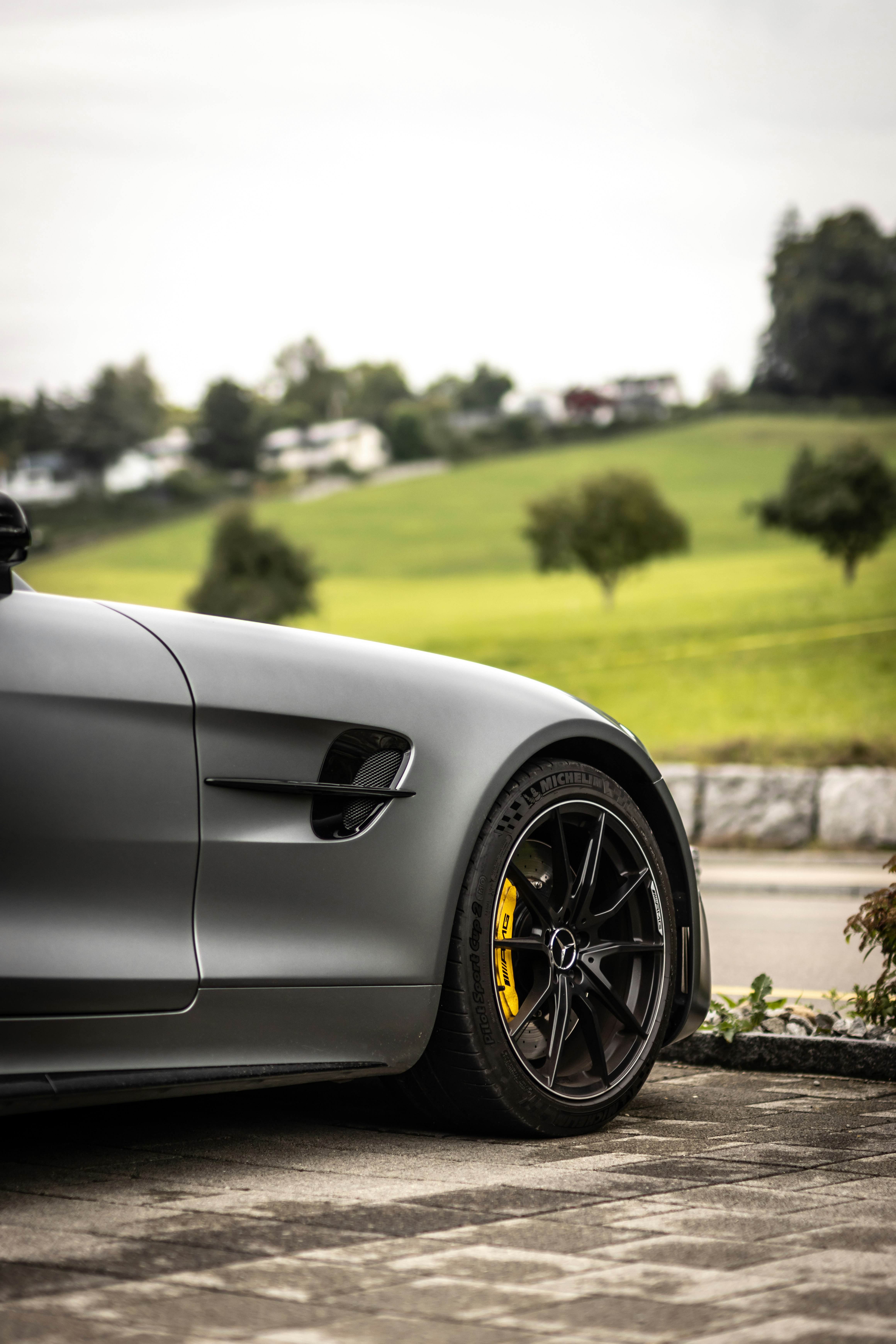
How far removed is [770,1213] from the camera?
2.55 meters

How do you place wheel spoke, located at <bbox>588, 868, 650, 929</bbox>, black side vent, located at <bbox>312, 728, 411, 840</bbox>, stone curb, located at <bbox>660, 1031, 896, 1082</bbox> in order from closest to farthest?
black side vent, located at <bbox>312, 728, 411, 840</bbox>, wheel spoke, located at <bbox>588, 868, 650, 929</bbox>, stone curb, located at <bbox>660, 1031, 896, 1082</bbox>

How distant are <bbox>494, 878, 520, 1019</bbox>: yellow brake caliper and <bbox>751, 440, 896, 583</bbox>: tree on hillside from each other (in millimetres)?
20363

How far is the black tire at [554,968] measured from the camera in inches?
120

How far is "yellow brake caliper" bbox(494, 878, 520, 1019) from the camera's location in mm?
3082

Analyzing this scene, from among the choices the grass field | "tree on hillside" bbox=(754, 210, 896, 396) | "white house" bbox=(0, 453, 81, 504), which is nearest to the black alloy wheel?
the grass field

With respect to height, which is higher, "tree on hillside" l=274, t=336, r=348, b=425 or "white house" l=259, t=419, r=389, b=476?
"tree on hillside" l=274, t=336, r=348, b=425

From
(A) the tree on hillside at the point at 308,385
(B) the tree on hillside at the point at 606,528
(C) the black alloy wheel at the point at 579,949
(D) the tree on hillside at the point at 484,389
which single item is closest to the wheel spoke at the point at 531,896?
(C) the black alloy wheel at the point at 579,949

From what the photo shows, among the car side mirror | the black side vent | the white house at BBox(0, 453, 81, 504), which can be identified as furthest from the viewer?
the white house at BBox(0, 453, 81, 504)

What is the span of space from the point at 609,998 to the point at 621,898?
0.22 metres

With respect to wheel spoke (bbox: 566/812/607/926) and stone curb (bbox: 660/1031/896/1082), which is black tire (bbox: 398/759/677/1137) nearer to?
wheel spoke (bbox: 566/812/607/926)

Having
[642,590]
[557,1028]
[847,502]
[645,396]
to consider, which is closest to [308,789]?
[557,1028]

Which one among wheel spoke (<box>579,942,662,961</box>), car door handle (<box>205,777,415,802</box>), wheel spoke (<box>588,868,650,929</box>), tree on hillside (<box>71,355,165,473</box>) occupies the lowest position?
wheel spoke (<box>579,942,662,961</box>)

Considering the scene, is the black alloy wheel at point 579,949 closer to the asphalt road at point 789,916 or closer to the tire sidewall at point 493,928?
the tire sidewall at point 493,928

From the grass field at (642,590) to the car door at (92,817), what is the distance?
541 inches
